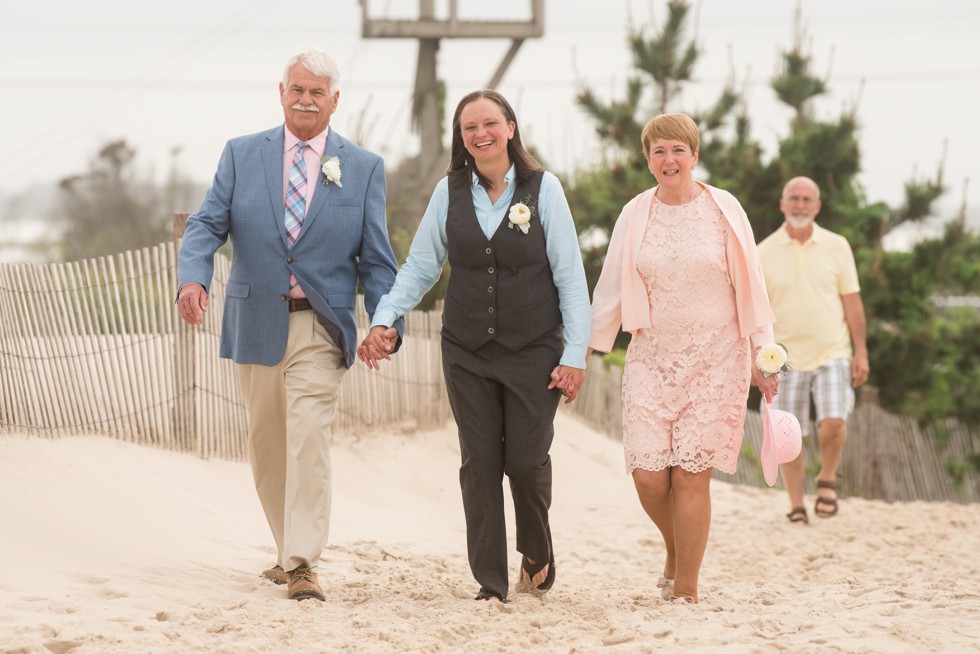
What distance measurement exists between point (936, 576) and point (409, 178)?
34.9ft

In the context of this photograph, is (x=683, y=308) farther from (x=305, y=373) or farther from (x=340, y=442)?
(x=340, y=442)

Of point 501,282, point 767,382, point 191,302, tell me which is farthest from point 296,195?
point 767,382

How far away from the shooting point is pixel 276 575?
534cm

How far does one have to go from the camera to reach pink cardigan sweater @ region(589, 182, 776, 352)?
16.9 ft

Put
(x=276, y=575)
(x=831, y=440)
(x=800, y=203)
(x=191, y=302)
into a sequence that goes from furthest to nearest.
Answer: (x=831, y=440) → (x=800, y=203) → (x=276, y=575) → (x=191, y=302)

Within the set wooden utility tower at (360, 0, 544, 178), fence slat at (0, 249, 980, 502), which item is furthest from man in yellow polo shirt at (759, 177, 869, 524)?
wooden utility tower at (360, 0, 544, 178)

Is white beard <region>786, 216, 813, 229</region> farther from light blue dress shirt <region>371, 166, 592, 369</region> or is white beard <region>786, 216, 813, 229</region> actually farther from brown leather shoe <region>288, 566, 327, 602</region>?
brown leather shoe <region>288, 566, 327, 602</region>

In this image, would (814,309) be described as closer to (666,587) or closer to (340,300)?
(666,587)

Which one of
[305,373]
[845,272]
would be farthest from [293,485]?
[845,272]

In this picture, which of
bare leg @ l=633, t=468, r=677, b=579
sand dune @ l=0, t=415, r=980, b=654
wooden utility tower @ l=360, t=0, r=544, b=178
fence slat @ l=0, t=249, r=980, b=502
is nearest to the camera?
sand dune @ l=0, t=415, r=980, b=654

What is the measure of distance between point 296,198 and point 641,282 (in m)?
1.39

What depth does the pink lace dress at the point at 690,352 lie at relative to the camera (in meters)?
5.15

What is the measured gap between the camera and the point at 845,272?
8406 mm

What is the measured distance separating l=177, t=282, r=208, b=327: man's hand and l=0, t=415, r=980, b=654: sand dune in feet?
3.38
